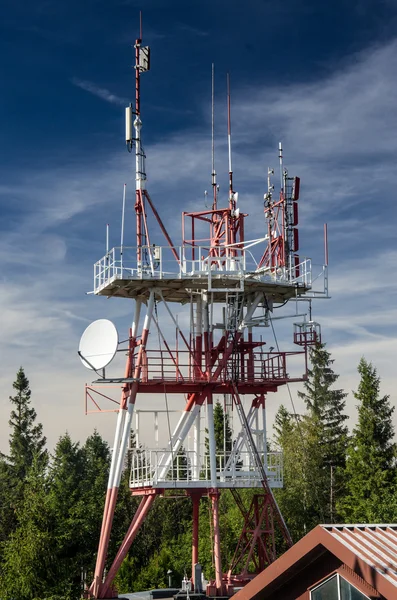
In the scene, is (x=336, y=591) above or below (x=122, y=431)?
below

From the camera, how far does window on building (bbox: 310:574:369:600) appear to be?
16781 millimetres

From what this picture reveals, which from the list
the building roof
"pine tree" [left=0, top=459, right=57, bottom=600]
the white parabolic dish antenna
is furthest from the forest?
the building roof

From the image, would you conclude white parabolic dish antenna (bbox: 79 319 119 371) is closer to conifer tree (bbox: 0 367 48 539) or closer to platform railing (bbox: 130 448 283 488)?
platform railing (bbox: 130 448 283 488)

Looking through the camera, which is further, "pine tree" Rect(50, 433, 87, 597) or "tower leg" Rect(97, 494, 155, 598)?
"pine tree" Rect(50, 433, 87, 597)

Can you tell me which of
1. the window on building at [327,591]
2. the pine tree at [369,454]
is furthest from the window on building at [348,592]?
the pine tree at [369,454]

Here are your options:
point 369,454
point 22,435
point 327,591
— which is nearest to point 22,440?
point 22,435

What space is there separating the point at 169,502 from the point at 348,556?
53.5m

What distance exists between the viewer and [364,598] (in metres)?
16.6

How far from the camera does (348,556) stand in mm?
16203

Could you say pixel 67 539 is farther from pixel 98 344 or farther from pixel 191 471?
pixel 98 344

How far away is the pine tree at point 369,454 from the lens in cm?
5606

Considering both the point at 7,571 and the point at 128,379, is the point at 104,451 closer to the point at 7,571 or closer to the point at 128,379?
the point at 7,571

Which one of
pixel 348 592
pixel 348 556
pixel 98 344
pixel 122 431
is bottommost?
pixel 348 592

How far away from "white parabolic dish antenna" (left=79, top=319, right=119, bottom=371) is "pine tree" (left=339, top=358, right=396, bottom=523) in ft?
73.8
